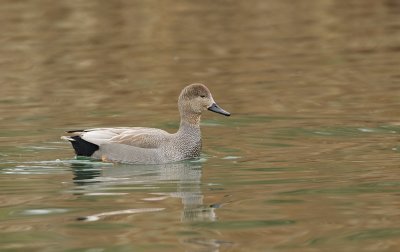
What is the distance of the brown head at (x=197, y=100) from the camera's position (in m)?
12.6

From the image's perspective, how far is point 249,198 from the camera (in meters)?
9.97

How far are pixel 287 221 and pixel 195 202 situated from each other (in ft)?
3.89

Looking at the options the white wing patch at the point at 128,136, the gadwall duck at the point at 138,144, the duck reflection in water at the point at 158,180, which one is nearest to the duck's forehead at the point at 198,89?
the gadwall duck at the point at 138,144

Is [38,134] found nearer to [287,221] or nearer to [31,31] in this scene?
[287,221]

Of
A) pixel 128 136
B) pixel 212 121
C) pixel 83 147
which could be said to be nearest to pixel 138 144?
pixel 128 136

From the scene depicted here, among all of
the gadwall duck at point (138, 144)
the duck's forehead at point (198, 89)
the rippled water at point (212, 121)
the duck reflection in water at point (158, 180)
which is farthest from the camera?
the duck's forehead at point (198, 89)

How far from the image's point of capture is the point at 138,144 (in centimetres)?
1234

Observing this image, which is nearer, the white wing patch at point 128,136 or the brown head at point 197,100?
the white wing patch at point 128,136

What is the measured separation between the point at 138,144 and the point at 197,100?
82cm

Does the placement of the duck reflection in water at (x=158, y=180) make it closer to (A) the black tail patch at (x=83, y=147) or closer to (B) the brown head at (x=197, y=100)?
(A) the black tail patch at (x=83, y=147)

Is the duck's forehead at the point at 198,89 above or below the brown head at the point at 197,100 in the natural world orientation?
above

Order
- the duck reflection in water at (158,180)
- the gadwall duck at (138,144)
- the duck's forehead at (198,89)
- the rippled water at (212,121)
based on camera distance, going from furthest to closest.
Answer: the duck's forehead at (198,89)
the gadwall duck at (138,144)
the duck reflection in water at (158,180)
the rippled water at (212,121)

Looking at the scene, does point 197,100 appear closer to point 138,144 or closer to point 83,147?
point 138,144

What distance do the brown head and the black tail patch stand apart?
3.44 ft
